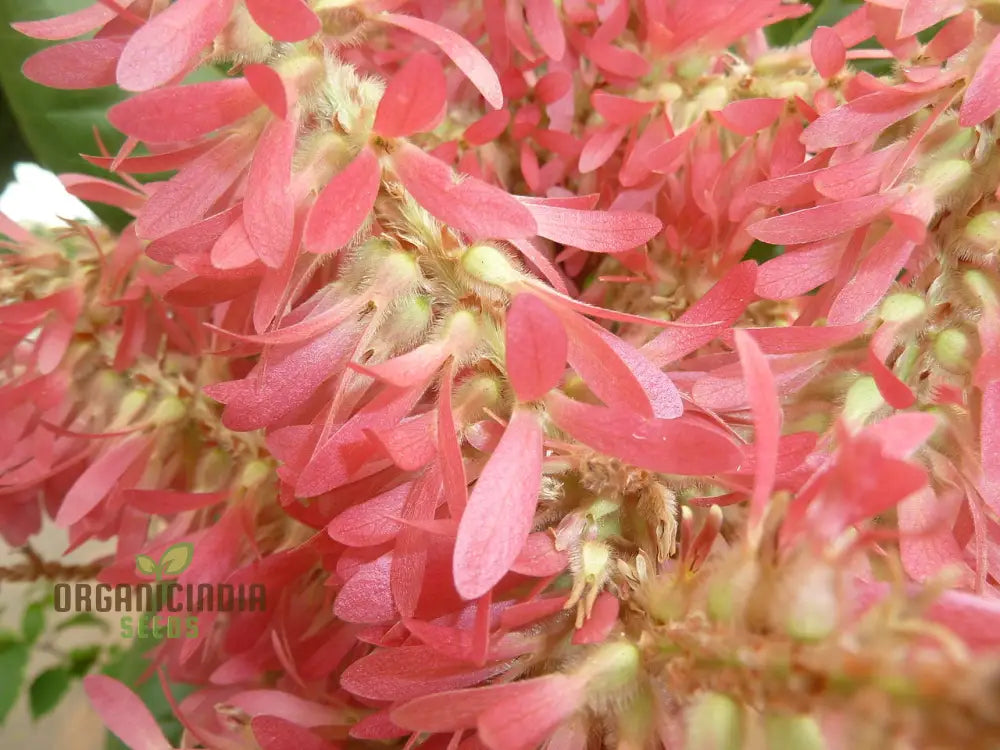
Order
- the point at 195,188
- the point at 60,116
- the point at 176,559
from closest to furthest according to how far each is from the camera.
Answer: the point at 195,188 < the point at 176,559 < the point at 60,116

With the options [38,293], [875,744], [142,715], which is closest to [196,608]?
[142,715]

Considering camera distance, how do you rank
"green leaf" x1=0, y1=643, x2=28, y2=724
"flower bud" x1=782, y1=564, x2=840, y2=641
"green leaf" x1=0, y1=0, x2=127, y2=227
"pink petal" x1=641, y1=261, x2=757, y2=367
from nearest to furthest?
"flower bud" x1=782, y1=564, x2=840, y2=641, "pink petal" x1=641, y1=261, x2=757, y2=367, "green leaf" x1=0, y1=0, x2=127, y2=227, "green leaf" x1=0, y1=643, x2=28, y2=724

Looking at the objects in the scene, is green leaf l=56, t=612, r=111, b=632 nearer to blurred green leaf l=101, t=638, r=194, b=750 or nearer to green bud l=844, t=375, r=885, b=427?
blurred green leaf l=101, t=638, r=194, b=750

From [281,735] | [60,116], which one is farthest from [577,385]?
[60,116]

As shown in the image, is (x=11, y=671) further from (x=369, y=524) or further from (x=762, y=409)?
(x=762, y=409)

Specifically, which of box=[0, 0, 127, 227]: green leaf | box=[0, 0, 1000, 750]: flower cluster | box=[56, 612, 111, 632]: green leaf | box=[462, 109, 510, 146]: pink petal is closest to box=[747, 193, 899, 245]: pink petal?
box=[0, 0, 1000, 750]: flower cluster

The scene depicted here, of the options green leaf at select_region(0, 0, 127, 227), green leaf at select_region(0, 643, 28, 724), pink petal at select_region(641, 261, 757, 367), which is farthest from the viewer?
green leaf at select_region(0, 643, 28, 724)

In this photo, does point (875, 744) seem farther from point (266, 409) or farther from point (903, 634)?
point (266, 409)
